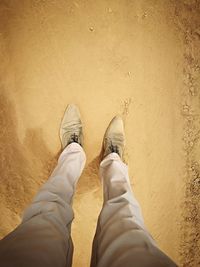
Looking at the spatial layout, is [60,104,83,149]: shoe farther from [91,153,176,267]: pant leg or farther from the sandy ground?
[91,153,176,267]: pant leg

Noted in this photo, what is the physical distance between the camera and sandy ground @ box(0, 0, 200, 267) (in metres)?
1.33

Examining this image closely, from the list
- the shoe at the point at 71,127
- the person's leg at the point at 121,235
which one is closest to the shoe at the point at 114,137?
the shoe at the point at 71,127

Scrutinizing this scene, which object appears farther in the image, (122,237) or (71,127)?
(71,127)

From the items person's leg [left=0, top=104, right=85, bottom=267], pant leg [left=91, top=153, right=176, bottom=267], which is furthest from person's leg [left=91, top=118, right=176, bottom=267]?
person's leg [left=0, top=104, right=85, bottom=267]

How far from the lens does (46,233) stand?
763mm

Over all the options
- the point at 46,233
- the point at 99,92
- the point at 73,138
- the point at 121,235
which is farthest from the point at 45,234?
the point at 99,92

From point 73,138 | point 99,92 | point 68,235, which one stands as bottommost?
point 68,235

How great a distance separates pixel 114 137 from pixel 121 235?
69 centimetres

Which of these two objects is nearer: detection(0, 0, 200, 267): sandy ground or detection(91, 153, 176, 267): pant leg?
detection(91, 153, 176, 267): pant leg

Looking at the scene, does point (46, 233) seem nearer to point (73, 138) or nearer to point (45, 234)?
point (45, 234)

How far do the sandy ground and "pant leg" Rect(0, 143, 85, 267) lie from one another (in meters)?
0.44

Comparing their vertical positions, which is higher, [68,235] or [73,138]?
[73,138]

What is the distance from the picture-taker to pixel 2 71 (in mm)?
1363

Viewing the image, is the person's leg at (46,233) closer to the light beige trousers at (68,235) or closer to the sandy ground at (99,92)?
the light beige trousers at (68,235)
